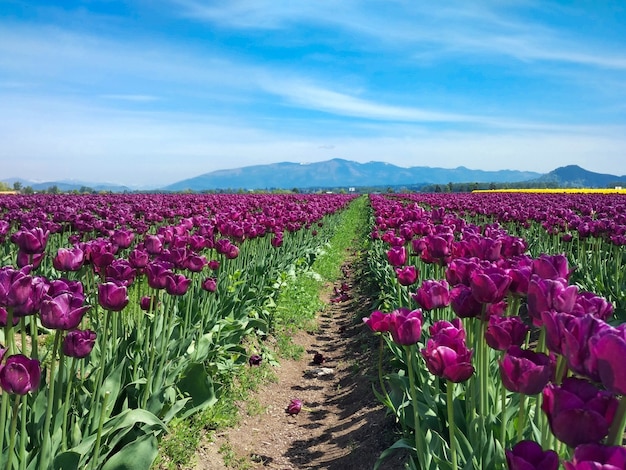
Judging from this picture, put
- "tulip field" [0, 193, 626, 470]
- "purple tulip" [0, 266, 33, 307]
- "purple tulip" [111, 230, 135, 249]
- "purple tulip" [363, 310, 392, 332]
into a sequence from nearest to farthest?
"tulip field" [0, 193, 626, 470] → "purple tulip" [0, 266, 33, 307] → "purple tulip" [363, 310, 392, 332] → "purple tulip" [111, 230, 135, 249]

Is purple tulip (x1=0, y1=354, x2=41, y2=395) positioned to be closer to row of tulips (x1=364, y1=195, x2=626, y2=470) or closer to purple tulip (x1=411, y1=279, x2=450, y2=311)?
row of tulips (x1=364, y1=195, x2=626, y2=470)

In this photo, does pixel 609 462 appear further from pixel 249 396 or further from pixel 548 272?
pixel 249 396

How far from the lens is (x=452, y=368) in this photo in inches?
75.4

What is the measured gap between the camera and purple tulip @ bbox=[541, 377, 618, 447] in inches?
46.8

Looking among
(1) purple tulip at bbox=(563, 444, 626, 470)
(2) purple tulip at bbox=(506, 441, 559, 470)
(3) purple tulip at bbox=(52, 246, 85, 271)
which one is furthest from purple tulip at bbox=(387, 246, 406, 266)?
(1) purple tulip at bbox=(563, 444, 626, 470)

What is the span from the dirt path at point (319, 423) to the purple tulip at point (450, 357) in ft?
7.34

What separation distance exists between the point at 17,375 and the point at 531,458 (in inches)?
68.4

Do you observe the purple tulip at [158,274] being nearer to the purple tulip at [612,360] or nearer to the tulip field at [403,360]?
the tulip field at [403,360]

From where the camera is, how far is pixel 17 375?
191 centimetres

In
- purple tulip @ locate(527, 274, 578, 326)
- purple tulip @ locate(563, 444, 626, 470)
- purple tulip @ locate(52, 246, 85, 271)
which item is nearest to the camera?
purple tulip @ locate(563, 444, 626, 470)

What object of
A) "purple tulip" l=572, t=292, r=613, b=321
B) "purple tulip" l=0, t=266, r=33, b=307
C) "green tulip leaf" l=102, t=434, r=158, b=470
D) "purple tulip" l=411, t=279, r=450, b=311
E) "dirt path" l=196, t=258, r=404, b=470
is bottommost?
"dirt path" l=196, t=258, r=404, b=470

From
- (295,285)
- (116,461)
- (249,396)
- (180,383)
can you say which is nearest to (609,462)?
(116,461)

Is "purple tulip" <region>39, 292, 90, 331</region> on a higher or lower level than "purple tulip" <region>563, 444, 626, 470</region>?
lower

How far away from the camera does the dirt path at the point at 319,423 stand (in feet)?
14.0
